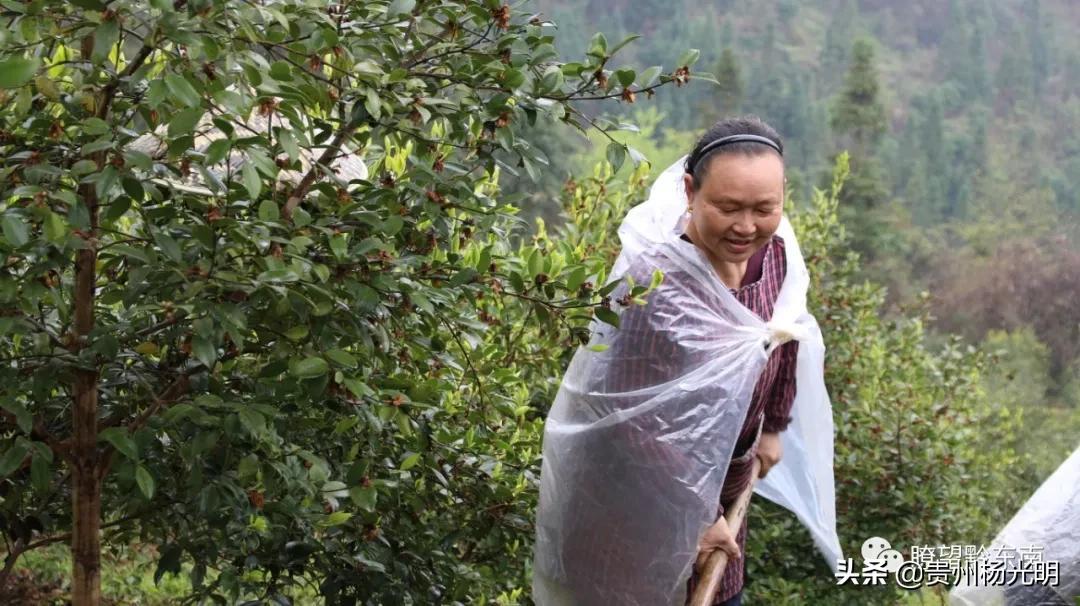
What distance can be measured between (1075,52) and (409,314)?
47140mm

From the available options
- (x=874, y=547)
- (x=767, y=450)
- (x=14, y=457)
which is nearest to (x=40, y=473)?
(x=14, y=457)

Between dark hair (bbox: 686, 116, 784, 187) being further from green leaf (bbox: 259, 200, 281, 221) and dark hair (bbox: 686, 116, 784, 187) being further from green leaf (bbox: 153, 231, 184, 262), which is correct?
green leaf (bbox: 153, 231, 184, 262)

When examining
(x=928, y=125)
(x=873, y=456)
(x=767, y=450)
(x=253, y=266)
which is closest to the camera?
(x=253, y=266)

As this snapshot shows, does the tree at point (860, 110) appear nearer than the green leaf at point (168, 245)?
No

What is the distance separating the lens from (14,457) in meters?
1.84

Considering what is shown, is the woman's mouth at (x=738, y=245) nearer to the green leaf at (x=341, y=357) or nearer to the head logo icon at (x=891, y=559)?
the green leaf at (x=341, y=357)

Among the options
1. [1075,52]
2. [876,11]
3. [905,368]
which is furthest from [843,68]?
[905,368]

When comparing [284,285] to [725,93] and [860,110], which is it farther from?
[725,93]

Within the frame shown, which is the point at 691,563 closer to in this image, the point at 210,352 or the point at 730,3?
the point at 210,352

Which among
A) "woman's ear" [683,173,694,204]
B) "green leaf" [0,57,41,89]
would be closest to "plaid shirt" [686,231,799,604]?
"woman's ear" [683,173,694,204]

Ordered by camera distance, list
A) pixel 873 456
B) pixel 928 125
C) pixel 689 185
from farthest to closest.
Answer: pixel 928 125 → pixel 873 456 → pixel 689 185

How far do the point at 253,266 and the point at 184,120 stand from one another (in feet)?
0.99

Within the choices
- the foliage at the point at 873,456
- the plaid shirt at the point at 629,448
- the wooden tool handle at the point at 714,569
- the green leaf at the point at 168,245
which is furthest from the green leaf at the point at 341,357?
the foliage at the point at 873,456

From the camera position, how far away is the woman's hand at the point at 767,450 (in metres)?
2.89
